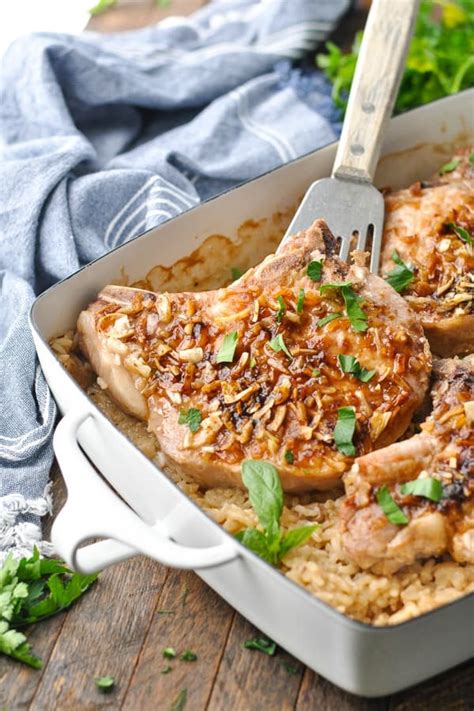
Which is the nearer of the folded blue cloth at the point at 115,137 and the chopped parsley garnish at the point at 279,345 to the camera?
the chopped parsley garnish at the point at 279,345

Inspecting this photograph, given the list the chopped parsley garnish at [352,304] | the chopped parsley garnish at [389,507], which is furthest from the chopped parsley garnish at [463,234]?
the chopped parsley garnish at [389,507]

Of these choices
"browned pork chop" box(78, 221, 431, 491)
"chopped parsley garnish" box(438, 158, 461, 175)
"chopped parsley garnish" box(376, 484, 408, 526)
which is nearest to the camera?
"chopped parsley garnish" box(376, 484, 408, 526)

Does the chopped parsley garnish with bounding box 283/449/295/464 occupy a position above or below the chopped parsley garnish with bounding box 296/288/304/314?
below

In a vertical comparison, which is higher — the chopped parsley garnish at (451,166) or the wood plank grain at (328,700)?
the chopped parsley garnish at (451,166)

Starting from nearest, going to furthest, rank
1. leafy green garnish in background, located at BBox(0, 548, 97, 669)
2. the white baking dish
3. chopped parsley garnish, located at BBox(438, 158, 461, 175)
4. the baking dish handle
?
the white baking dish < the baking dish handle < leafy green garnish in background, located at BBox(0, 548, 97, 669) < chopped parsley garnish, located at BBox(438, 158, 461, 175)

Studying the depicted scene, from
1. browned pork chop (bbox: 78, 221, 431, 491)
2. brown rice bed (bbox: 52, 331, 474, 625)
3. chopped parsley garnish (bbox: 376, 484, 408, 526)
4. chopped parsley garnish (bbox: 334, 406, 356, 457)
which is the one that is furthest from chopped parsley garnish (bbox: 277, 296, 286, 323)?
chopped parsley garnish (bbox: 376, 484, 408, 526)

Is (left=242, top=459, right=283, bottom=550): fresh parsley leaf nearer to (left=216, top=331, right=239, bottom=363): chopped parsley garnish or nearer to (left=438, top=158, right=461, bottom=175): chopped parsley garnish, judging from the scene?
(left=216, top=331, right=239, bottom=363): chopped parsley garnish

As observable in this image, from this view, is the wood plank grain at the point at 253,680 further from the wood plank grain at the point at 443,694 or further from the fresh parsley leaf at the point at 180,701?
the wood plank grain at the point at 443,694
